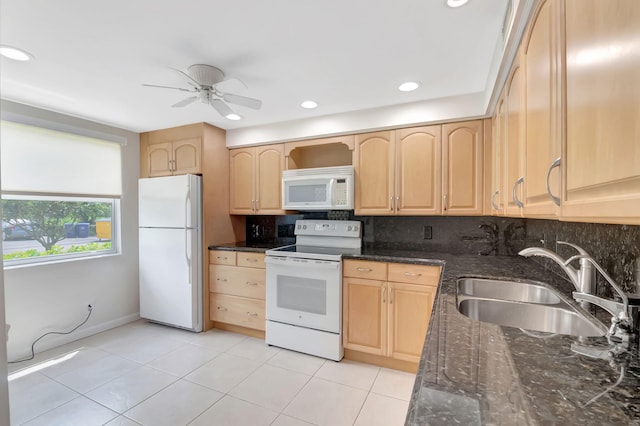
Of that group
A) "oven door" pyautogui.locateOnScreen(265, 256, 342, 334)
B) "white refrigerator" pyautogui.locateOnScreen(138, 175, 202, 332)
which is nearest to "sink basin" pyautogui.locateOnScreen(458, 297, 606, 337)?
"oven door" pyautogui.locateOnScreen(265, 256, 342, 334)

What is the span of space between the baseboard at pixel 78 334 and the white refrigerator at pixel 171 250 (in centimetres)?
22

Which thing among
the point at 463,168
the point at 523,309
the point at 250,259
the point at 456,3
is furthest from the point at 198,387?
the point at 456,3

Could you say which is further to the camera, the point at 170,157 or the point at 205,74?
the point at 170,157

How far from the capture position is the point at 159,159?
3.35 meters

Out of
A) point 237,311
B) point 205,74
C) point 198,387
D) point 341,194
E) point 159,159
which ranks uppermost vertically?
point 205,74

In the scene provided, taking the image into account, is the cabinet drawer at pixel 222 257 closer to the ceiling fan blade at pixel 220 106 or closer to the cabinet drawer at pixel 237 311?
the cabinet drawer at pixel 237 311

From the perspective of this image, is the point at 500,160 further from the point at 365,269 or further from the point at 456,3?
the point at 365,269

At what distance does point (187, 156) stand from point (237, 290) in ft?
5.20

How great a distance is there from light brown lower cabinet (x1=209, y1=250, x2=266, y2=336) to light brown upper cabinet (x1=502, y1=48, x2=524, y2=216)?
2.19 meters

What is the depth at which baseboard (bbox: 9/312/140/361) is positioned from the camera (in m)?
2.67

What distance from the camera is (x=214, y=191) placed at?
326cm

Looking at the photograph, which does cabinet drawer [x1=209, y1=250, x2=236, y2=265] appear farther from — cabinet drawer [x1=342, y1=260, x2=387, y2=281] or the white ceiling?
the white ceiling

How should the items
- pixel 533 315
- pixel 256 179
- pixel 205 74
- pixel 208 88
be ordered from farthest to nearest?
pixel 256 179 → pixel 208 88 → pixel 205 74 → pixel 533 315

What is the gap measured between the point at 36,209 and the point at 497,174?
3998 mm
